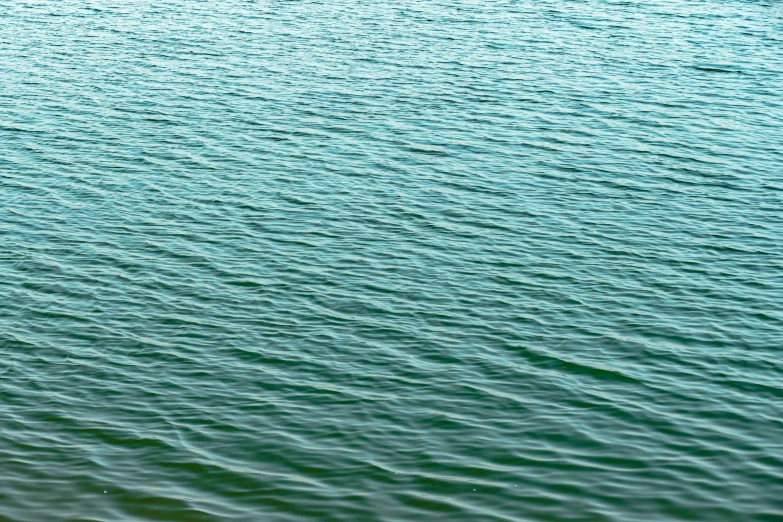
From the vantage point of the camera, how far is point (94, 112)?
188ft

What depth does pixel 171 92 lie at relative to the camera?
201 ft

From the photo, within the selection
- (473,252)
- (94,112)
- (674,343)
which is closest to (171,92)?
(94,112)

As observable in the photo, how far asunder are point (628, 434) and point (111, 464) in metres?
13.6

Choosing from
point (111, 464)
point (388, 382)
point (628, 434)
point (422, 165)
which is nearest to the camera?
point (111, 464)

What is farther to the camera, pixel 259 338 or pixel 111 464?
pixel 259 338

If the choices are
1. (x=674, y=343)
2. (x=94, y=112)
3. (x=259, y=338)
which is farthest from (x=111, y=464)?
(x=94, y=112)

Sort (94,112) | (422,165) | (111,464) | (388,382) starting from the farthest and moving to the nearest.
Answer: (94,112) < (422,165) < (388,382) < (111,464)

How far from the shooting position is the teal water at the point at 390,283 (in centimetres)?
2788

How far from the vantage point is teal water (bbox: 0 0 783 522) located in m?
27.9

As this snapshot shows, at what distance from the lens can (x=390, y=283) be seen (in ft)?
128

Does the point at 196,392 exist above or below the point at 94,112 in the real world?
below

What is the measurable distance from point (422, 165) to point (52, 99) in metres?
21.9

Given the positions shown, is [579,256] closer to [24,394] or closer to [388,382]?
[388,382]

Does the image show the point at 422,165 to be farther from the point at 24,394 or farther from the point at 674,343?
the point at 24,394
